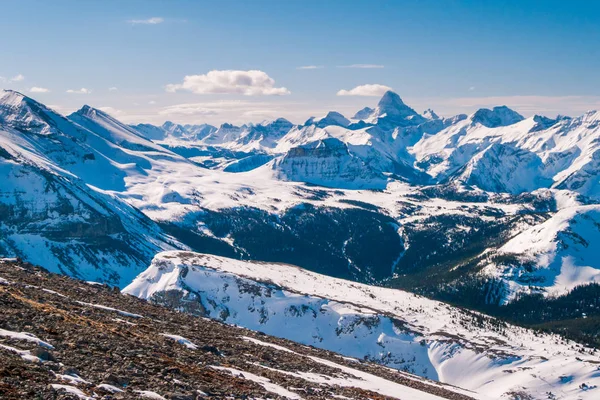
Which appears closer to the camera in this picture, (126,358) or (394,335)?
(126,358)

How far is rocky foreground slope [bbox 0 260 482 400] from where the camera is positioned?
29.3m

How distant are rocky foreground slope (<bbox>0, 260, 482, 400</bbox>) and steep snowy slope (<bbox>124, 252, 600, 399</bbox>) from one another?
327 ft

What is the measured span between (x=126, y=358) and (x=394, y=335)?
14507cm

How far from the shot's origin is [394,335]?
17125 centimetres

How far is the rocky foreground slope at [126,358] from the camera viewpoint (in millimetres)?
29281

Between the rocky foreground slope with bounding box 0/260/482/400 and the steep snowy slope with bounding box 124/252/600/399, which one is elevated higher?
the rocky foreground slope with bounding box 0/260/482/400

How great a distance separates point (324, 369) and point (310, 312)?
123583 mm

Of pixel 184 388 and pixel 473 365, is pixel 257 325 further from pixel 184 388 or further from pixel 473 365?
pixel 184 388

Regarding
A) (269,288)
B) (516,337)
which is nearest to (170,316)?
(269,288)

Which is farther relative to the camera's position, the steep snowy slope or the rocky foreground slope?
the steep snowy slope

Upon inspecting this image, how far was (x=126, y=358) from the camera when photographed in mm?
35312

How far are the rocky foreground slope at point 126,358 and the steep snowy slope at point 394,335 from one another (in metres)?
99.6

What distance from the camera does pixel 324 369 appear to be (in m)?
59.1

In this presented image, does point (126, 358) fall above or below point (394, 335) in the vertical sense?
above
